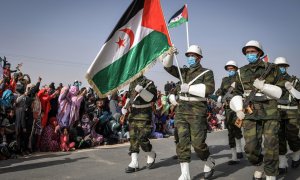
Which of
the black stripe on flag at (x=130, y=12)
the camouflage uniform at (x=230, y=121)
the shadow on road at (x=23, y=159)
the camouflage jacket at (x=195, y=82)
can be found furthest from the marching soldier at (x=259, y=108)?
the shadow on road at (x=23, y=159)

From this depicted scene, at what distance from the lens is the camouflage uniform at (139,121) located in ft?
24.4

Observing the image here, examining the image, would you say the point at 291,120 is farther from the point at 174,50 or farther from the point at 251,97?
the point at 174,50

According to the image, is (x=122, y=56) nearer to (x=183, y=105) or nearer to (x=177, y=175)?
(x=183, y=105)

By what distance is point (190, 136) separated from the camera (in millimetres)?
6316

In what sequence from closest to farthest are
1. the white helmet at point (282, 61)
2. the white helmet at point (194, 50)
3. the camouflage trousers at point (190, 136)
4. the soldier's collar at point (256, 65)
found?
the soldier's collar at point (256, 65) < the camouflage trousers at point (190, 136) < the white helmet at point (194, 50) < the white helmet at point (282, 61)

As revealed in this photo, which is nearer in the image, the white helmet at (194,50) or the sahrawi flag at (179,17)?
the white helmet at (194,50)

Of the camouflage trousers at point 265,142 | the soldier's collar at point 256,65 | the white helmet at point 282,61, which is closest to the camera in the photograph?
the camouflage trousers at point 265,142

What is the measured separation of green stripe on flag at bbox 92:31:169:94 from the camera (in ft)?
23.2

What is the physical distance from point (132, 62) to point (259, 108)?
288cm

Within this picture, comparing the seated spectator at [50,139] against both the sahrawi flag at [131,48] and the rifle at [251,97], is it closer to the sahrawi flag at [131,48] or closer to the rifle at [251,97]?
the sahrawi flag at [131,48]

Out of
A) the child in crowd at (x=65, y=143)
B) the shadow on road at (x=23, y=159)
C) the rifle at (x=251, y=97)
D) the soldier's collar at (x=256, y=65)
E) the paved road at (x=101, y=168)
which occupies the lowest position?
the paved road at (x=101, y=168)

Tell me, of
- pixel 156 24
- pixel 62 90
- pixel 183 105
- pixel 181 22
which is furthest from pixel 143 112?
pixel 62 90

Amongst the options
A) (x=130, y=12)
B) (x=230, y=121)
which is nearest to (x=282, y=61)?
(x=230, y=121)

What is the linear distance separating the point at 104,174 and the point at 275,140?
347cm
